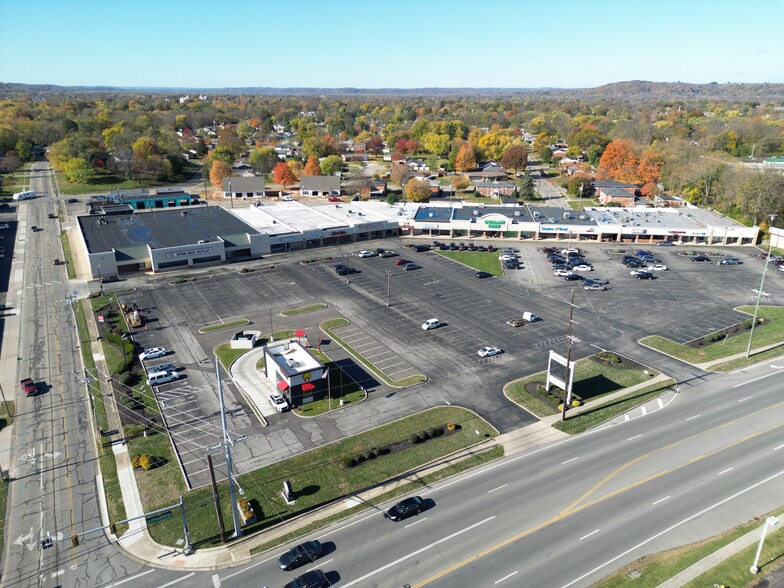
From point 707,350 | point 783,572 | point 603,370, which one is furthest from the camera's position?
point 707,350

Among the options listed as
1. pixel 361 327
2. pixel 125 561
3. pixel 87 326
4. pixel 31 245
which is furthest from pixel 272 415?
pixel 31 245

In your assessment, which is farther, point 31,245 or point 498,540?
point 31,245

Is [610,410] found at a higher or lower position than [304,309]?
lower

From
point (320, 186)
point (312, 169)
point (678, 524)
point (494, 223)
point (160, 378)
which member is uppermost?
point (312, 169)

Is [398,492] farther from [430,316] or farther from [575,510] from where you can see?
[430,316]

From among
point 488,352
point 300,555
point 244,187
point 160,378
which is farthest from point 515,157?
point 300,555

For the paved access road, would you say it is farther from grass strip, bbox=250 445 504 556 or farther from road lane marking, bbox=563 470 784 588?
grass strip, bbox=250 445 504 556

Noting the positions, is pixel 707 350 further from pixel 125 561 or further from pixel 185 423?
pixel 125 561
